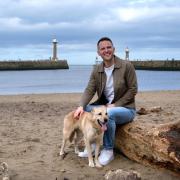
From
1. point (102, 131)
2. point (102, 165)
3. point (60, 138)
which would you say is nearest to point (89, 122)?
point (102, 131)

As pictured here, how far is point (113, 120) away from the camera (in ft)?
25.5

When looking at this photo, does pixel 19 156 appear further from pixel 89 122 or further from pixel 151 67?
pixel 151 67

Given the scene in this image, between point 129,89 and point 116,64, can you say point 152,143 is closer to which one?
point 129,89

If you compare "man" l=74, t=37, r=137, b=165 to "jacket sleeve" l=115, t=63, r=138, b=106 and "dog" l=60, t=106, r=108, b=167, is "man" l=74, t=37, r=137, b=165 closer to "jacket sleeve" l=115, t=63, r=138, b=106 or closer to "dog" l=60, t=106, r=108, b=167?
"jacket sleeve" l=115, t=63, r=138, b=106

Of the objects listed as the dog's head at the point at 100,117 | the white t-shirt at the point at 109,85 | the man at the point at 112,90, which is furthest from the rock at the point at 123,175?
the white t-shirt at the point at 109,85

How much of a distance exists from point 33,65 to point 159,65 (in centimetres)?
2534

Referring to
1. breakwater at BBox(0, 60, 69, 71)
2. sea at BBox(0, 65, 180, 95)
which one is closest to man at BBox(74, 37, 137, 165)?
sea at BBox(0, 65, 180, 95)

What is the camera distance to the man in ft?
25.7

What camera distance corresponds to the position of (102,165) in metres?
7.86

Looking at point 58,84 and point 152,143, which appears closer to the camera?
point 152,143

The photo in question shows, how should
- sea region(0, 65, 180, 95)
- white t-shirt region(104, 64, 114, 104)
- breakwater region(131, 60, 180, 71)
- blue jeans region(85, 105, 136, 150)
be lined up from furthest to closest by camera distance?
breakwater region(131, 60, 180, 71) → sea region(0, 65, 180, 95) → white t-shirt region(104, 64, 114, 104) → blue jeans region(85, 105, 136, 150)

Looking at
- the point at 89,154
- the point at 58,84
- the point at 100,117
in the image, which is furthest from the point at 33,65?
the point at 100,117

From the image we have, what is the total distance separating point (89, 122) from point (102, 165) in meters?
0.76

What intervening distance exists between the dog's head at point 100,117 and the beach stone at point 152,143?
1.87 feet
